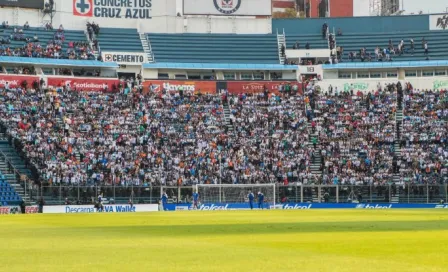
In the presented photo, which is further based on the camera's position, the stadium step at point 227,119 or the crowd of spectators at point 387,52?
the crowd of spectators at point 387,52

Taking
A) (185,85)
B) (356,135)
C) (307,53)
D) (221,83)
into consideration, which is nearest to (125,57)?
(185,85)

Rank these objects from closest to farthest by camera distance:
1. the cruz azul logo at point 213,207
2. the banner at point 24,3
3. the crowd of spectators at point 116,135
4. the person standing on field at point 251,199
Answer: the person standing on field at point 251,199, the cruz azul logo at point 213,207, the crowd of spectators at point 116,135, the banner at point 24,3

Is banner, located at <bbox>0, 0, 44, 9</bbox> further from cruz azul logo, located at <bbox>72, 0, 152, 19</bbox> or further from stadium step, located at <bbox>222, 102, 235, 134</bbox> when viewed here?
stadium step, located at <bbox>222, 102, 235, 134</bbox>

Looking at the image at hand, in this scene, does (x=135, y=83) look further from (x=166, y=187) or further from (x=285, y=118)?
(x=166, y=187)

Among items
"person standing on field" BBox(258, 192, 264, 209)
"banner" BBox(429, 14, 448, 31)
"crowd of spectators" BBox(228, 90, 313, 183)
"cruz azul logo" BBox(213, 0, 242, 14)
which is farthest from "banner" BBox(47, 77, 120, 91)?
"banner" BBox(429, 14, 448, 31)

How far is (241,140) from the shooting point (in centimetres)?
8488

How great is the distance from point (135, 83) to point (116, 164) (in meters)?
21.5

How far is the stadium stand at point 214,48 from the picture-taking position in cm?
10425

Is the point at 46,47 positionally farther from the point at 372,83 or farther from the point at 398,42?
the point at 398,42

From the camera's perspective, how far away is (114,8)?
107062 mm

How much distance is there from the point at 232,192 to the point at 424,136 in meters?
20.4

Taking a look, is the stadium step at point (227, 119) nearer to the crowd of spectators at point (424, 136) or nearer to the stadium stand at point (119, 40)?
the stadium stand at point (119, 40)

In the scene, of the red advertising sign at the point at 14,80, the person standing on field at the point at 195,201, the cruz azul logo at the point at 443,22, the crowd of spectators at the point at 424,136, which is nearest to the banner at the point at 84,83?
the red advertising sign at the point at 14,80

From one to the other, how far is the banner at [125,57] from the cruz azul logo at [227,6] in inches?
468
